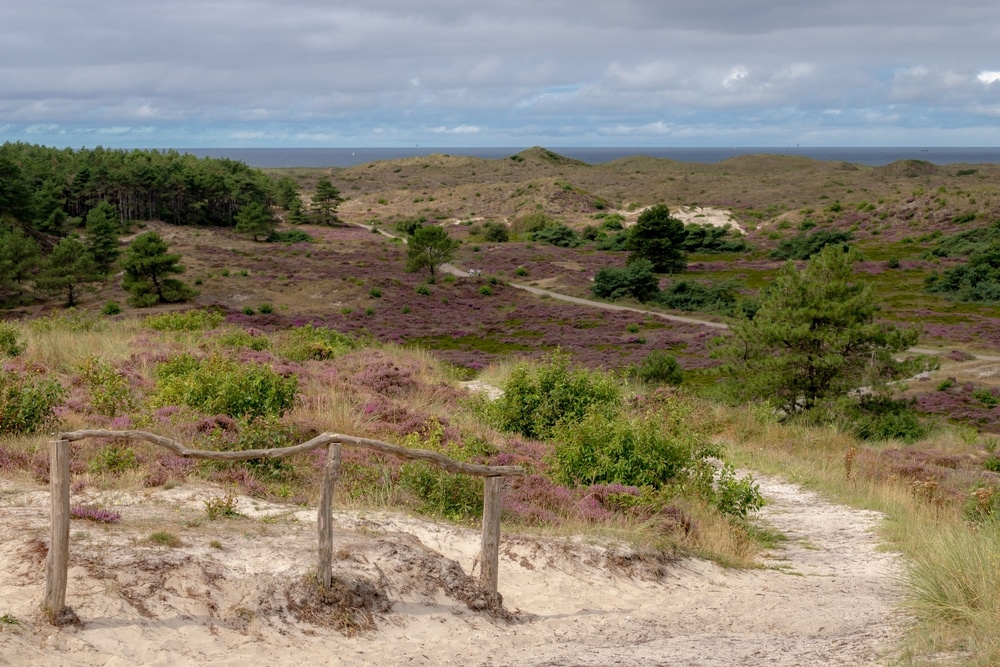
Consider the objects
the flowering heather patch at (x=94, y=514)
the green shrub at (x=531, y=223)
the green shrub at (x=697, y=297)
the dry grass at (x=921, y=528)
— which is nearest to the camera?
the dry grass at (x=921, y=528)

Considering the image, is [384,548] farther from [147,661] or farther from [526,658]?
[147,661]

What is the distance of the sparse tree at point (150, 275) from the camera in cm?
4981

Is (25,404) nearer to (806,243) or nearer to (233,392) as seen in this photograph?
(233,392)

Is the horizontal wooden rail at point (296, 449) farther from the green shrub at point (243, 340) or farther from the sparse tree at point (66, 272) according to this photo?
the sparse tree at point (66, 272)

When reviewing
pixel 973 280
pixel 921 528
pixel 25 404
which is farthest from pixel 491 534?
pixel 973 280

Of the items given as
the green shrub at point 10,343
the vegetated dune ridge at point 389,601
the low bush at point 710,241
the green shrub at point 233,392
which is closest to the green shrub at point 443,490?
the vegetated dune ridge at point 389,601

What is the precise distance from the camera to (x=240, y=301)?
5325cm

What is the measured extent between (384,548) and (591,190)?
434 ft

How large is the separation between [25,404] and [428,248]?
5309 centimetres

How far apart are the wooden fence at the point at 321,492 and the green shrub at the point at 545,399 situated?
29.5ft

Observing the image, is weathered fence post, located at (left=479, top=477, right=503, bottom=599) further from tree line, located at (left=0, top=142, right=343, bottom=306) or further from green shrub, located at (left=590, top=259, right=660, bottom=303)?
green shrub, located at (left=590, top=259, right=660, bottom=303)

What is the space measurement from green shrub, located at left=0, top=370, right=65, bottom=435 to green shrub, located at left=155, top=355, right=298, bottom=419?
1959 millimetres

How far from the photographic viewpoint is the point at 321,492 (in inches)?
289

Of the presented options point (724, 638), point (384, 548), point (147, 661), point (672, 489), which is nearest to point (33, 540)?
point (147, 661)
